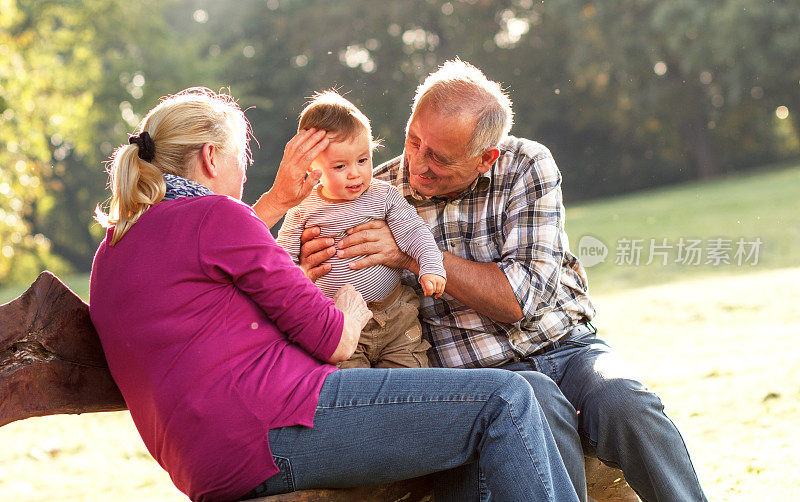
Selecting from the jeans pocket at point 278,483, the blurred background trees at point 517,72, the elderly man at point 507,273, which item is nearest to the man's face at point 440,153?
the elderly man at point 507,273

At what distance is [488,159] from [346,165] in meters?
0.60

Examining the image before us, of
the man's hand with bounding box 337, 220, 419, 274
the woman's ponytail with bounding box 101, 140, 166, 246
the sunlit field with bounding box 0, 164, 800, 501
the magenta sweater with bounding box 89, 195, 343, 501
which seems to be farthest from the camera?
the sunlit field with bounding box 0, 164, 800, 501

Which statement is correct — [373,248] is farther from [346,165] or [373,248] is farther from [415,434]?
[415,434]

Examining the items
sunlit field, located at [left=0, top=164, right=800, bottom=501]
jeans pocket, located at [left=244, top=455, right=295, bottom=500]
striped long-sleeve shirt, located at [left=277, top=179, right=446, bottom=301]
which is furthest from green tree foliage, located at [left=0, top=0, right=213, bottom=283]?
jeans pocket, located at [left=244, top=455, right=295, bottom=500]

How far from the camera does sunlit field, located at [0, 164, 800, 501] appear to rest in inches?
182

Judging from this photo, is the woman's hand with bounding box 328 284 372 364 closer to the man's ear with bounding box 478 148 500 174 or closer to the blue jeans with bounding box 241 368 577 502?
the blue jeans with bounding box 241 368 577 502

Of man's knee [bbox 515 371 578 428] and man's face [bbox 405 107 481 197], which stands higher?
man's face [bbox 405 107 481 197]

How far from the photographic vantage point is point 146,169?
212 cm

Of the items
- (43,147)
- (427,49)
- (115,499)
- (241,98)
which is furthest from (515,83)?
(115,499)

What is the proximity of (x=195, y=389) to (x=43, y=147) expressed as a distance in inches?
545

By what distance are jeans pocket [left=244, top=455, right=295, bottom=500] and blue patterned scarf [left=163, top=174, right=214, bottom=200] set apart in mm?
676

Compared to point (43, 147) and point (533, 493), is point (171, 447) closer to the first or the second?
point (533, 493)

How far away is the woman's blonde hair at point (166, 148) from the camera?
2078 mm

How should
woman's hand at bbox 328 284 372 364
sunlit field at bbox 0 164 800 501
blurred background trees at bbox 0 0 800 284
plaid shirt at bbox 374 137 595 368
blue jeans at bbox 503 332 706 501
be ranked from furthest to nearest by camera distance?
blurred background trees at bbox 0 0 800 284 < sunlit field at bbox 0 164 800 501 < plaid shirt at bbox 374 137 595 368 < blue jeans at bbox 503 332 706 501 < woman's hand at bbox 328 284 372 364
